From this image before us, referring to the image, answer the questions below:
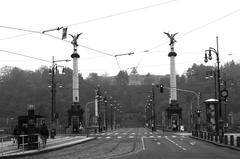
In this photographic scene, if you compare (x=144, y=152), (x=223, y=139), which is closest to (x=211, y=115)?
(x=223, y=139)

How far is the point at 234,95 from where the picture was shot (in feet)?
477

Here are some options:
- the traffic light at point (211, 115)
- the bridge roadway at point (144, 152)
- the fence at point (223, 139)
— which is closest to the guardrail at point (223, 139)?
the fence at point (223, 139)

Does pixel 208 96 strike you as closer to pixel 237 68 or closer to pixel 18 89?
pixel 237 68

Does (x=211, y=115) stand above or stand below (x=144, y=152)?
above

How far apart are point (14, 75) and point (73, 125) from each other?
2824 cm

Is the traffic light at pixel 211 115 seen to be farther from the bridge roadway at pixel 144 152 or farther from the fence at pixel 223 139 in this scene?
the bridge roadway at pixel 144 152

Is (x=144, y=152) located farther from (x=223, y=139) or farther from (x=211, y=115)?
(x=211, y=115)

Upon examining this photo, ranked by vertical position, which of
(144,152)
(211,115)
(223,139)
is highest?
(211,115)

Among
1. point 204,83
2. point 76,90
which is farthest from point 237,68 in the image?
point 76,90

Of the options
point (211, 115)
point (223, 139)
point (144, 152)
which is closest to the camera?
point (144, 152)

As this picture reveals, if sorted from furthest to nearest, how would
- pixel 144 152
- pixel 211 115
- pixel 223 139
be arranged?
pixel 211 115 < pixel 223 139 < pixel 144 152

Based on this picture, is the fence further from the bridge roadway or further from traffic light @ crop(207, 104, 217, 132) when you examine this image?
traffic light @ crop(207, 104, 217, 132)

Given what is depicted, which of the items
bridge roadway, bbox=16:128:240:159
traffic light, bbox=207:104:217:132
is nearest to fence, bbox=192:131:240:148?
bridge roadway, bbox=16:128:240:159

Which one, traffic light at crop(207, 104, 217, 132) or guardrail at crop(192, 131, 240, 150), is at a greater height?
traffic light at crop(207, 104, 217, 132)
